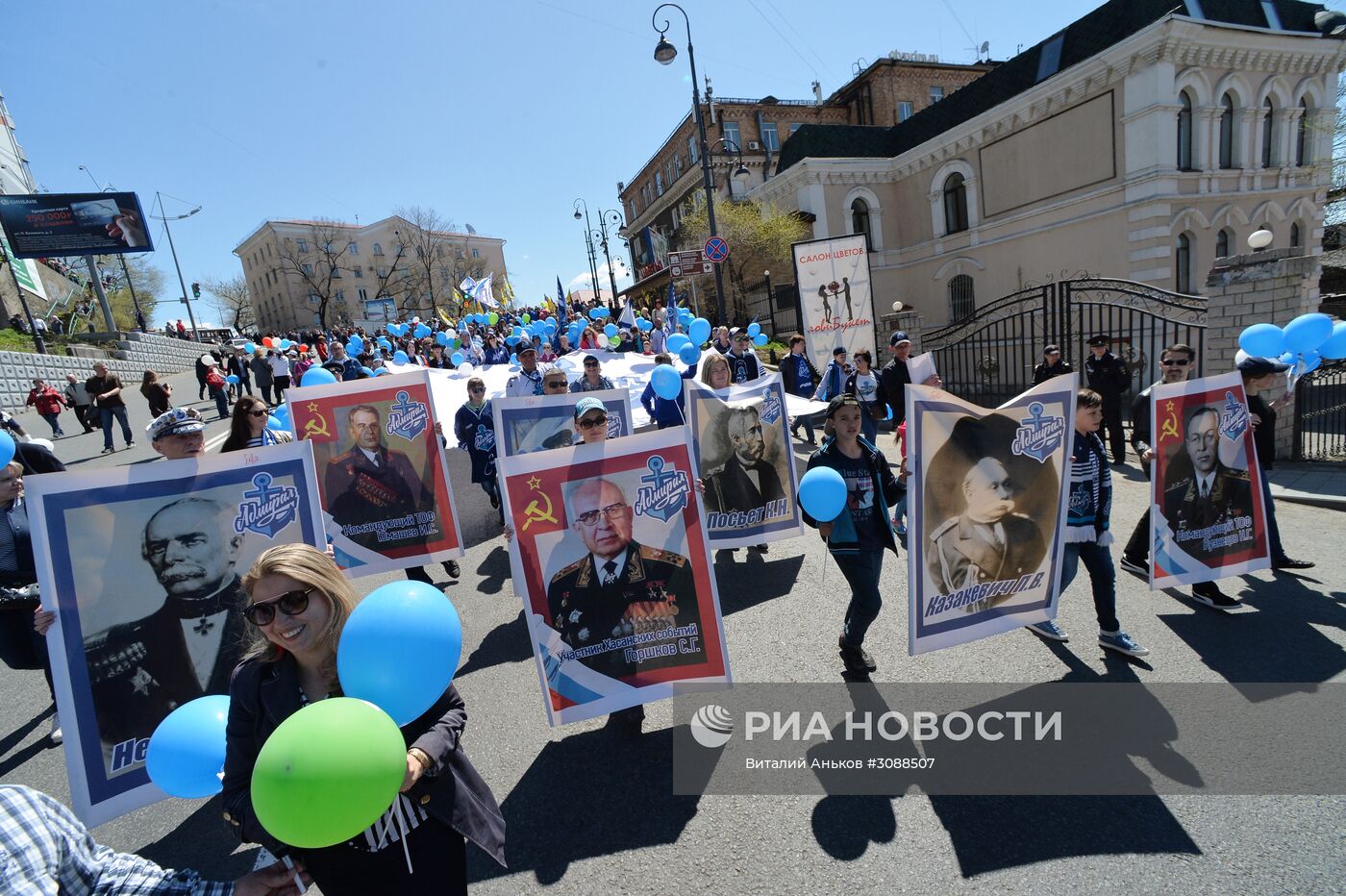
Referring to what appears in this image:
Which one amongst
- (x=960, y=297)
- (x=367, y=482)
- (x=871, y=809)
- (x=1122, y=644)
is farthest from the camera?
(x=960, y=297)

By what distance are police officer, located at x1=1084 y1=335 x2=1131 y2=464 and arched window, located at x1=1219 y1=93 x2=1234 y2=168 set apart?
15.8 meters

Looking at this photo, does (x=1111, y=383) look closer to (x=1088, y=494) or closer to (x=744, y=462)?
(x=1088, y=494)

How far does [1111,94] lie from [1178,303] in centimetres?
1268

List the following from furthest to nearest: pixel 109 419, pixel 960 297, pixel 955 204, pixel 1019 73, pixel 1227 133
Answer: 1. pixel 960 297
2. pixel 955 204
3. pixel 1019 73
4. pixel 1227 133
5. pixel 109 419

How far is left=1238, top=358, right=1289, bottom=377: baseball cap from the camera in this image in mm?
4730

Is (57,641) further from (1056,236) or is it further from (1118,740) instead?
(1056,236)

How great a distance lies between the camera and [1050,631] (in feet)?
14.1

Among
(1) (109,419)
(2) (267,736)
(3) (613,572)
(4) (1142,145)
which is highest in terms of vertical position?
(4) (1142,145)

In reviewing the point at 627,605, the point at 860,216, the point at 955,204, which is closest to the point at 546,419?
the point at 627,605

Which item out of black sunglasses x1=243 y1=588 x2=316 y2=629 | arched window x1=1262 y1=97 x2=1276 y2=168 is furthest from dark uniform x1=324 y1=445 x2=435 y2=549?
arched window x1=1262 y1=97 x2=1276 y2=168

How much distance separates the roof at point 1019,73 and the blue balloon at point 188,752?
→ 23.4 meters

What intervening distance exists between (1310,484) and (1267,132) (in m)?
18.8

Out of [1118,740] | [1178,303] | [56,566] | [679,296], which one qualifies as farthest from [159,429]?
[679,296]

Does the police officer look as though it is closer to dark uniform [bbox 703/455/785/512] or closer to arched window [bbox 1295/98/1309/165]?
dark uniform [bbox 703/455/785/512]
